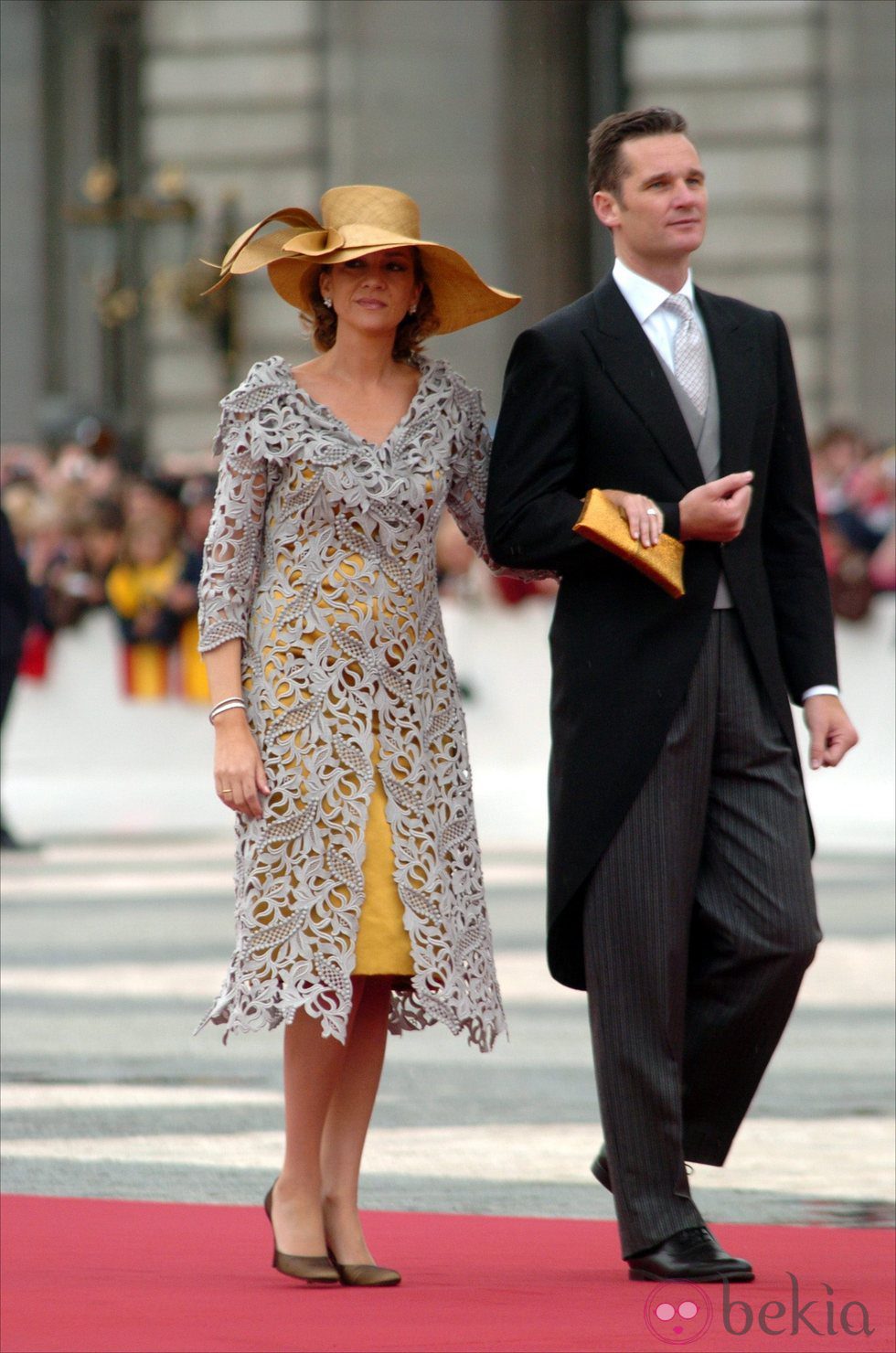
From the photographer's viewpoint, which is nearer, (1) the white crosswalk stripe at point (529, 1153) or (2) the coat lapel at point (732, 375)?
(2) the coat lapel at point (732, 375)

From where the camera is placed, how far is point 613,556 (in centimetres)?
471

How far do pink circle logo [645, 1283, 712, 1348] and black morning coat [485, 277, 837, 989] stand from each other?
2.11 ft

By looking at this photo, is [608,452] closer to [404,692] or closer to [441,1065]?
[404,692]

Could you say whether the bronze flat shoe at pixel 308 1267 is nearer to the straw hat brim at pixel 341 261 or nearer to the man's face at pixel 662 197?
the straw hat brim at pixel 341 261

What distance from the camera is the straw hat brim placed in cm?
485

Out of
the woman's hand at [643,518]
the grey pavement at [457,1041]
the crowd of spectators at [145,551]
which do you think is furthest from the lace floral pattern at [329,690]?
the crowd of spectators at [145,551]

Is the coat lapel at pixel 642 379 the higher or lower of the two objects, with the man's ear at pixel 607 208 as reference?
lower

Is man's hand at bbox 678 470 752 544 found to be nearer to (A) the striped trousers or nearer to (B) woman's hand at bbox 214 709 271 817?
(A) the striped trousers

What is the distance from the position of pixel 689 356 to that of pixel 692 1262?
161 cm

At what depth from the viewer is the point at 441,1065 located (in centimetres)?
775

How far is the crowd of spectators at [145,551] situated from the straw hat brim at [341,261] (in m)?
9.57

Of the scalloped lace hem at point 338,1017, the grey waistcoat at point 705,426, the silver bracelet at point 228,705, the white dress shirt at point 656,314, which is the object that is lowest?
the scalloped lace hem at point 338,1017

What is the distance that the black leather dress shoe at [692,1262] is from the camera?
457cm

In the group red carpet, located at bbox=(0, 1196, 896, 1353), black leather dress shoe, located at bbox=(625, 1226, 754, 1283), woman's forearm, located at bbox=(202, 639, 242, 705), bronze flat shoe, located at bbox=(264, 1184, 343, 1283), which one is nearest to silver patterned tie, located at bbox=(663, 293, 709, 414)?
woman's forearm, located at bbox=(202, 639, 242, 705)
